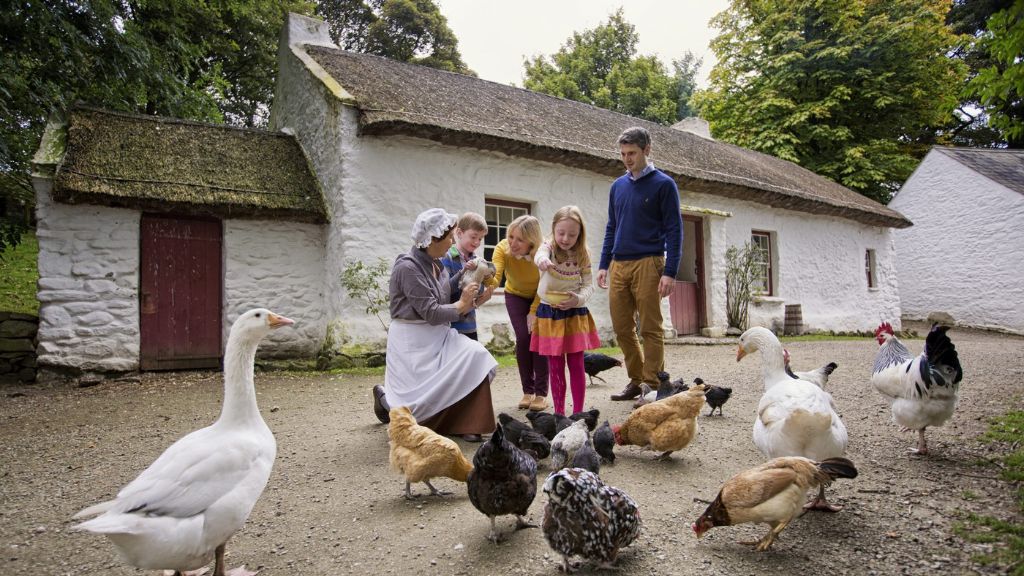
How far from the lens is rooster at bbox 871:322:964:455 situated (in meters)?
3.09

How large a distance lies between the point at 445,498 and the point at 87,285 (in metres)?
6.34

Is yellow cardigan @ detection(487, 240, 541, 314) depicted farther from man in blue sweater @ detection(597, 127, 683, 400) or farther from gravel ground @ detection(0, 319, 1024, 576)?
gravel ground @ detection(0, 319, 1024, 576)

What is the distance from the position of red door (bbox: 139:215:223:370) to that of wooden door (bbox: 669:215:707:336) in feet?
27.5

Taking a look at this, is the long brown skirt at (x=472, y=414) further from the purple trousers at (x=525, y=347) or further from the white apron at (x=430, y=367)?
the purple trousers at (x=525, y=347)

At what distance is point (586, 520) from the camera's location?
6.73ft

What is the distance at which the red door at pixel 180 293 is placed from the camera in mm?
7152

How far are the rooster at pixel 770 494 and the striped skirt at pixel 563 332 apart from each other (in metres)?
1.70

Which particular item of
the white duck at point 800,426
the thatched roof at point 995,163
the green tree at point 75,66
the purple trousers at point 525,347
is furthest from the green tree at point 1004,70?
the thatched roof at point 995,163

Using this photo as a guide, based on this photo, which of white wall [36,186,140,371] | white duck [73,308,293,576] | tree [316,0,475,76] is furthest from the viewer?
tree [316,0,475,76]

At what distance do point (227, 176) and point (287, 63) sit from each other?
10.8 ft

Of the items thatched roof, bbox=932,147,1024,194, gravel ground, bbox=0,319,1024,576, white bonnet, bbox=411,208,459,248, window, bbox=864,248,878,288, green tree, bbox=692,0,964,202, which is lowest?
gravel ground, bbox=0,319,1024,576

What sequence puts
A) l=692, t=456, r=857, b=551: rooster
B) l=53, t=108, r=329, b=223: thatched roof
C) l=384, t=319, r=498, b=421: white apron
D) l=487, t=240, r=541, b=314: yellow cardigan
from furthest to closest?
l=53, t=108, r=329, b=223: thatched roof
l=487, t=240, r=541, b=314: yellow cardigan
l=384, t=319, r=498, b=421: white apron
l=692, t=456, r=857, b=551: rooster

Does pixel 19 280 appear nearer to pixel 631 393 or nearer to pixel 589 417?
pixel 631 393

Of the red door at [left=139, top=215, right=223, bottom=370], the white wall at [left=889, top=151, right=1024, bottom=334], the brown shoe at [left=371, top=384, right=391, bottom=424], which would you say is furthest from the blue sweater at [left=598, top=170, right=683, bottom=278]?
the white wall at [left=889, top=151, right=1024, bottom=334]
